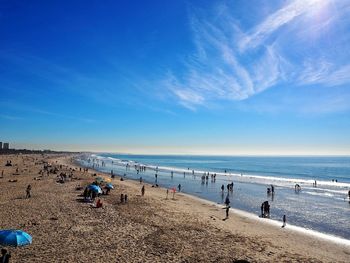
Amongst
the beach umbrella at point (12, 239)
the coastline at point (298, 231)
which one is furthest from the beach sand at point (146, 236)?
the beach umbrella at point (12, 239)

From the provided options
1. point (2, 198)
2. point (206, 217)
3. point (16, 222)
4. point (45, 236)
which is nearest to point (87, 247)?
point (45, 236)

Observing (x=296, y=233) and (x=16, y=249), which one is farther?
(x=296, y=233)

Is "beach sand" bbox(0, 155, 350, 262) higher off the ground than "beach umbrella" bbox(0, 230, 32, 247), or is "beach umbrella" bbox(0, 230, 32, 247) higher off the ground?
"beach umbrella" bbox(0, 230, 32, 247)

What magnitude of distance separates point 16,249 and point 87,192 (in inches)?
653

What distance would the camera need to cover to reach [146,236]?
792 inches

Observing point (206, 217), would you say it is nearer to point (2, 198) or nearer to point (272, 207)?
point (272, 207)

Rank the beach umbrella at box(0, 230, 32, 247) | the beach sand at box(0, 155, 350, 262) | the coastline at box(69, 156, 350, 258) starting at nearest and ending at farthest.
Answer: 1. the beach umbrella at box(0, 230, 32, 247)
2. the beach sand at box(0, 155, 350, 262)
3. the coastline at box(69, 156, 350, 258)

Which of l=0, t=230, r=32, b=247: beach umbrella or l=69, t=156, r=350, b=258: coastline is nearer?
l=0, t=230, r=32, b=247: beach umbrella

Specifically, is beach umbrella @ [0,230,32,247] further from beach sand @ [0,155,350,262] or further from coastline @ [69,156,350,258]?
coastline @ [69,156,350,258]

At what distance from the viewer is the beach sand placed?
1644 centimetres

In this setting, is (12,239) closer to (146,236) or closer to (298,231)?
(146,236)

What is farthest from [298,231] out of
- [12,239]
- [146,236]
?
[12,239]

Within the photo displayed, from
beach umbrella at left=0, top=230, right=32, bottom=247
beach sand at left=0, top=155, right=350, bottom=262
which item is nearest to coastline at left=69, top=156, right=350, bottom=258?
beach sand at left=0, top=155, right=350, bottom=262

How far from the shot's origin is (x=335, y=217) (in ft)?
104
